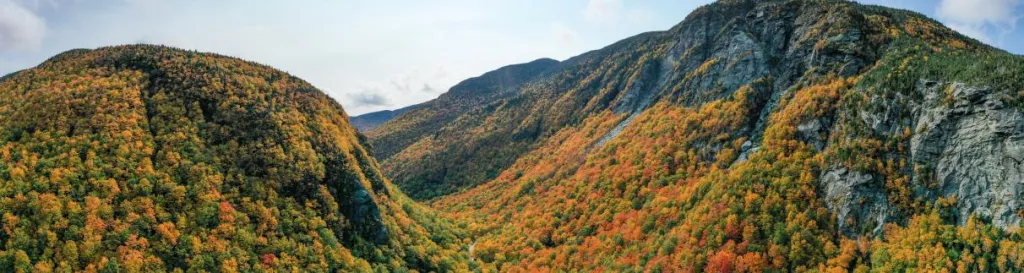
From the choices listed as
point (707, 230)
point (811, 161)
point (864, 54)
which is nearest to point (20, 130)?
point (707, 230)

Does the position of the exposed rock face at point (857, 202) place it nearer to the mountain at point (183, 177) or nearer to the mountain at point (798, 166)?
the mountain at point (798, 166)

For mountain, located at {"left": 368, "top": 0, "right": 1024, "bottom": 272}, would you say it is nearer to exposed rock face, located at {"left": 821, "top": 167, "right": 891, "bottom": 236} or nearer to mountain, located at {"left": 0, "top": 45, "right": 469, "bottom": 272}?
exposed rock face, located at {"left": 821, "top": 167, "right": 891, "bottom": 236}

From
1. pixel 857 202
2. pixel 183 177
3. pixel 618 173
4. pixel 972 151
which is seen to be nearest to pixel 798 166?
pixel 857 202

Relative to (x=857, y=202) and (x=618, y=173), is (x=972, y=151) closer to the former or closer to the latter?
→ (x=857, y=202)

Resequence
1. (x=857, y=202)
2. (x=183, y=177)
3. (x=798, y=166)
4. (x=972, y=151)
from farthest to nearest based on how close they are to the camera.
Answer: (x=798, y=166), (x=183, y=177), (x=857, y=202), (x=972, y=151)

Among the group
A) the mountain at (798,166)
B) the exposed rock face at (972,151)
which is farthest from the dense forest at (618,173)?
the mountain at (798,166)
